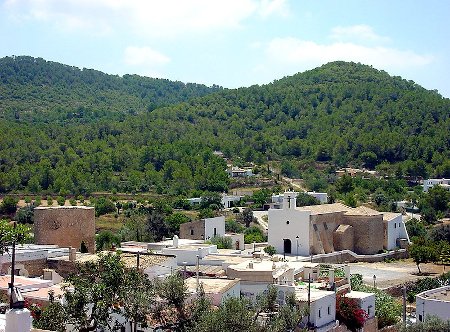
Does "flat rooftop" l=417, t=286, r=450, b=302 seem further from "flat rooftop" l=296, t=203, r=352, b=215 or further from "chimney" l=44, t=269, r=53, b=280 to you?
"flat rooftop" l=296, t=203, r=352, b=215

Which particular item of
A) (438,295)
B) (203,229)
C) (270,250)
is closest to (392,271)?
(270,250)

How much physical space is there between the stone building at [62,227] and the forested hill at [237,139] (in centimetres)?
3055

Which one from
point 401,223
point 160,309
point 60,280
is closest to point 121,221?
point 401,223

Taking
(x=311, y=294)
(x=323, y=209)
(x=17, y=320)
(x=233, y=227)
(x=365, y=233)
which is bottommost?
(x=311, y=294)

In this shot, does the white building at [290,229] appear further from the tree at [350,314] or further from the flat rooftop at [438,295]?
the tree at [350,314]

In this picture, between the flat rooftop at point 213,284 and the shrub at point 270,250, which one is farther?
the shrub at point 270,250

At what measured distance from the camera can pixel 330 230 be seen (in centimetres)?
3694

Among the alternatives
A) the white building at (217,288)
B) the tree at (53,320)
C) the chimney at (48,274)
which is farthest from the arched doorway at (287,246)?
the tree at (53,320)

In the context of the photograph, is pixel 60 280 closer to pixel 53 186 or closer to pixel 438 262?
pixel 438 262

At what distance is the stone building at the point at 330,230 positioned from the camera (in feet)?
115

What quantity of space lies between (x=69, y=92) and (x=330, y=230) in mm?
99661

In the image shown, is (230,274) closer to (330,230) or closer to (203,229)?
(203,229)

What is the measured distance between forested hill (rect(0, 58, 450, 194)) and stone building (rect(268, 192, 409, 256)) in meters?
22.7

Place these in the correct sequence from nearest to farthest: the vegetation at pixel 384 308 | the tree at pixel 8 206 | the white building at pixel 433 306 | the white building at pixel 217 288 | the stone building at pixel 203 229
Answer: the white building at pixel 217 288, the white building at pixel 433 306, the vegetation at pixel 384 308, the stone building at pixel 203 229, the tree at pixel 8 206
